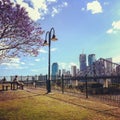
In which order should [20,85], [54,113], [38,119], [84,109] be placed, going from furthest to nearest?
[20,85], [84,109], [54,113], [38,119]

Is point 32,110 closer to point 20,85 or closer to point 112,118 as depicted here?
point 112,118

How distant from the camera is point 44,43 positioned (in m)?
22.8

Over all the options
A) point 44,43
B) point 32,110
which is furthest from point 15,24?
point 32,110

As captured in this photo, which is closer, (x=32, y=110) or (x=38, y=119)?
(x=38, y=119)

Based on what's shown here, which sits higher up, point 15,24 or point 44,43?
point 15,24

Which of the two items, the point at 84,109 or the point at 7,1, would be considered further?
the point at 7,1

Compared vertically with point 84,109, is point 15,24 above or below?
above

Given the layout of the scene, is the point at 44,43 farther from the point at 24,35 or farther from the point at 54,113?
the point at 54,113

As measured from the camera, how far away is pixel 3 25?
20.8 meters

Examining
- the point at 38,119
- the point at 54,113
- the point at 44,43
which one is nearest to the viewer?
the point at 38,119

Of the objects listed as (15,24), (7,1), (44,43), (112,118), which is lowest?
(112,118)

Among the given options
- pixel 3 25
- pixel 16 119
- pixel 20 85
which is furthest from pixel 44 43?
pixel 16 119

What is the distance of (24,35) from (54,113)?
1182 centimetres

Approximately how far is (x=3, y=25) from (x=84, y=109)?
38.1ft
